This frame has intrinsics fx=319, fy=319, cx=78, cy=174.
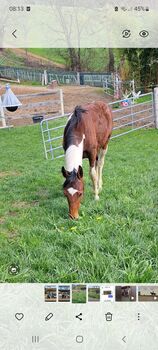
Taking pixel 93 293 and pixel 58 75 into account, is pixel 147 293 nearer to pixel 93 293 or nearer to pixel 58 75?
pixel 93 293

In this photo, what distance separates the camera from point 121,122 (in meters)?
2.59

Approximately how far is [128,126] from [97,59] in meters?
1.70

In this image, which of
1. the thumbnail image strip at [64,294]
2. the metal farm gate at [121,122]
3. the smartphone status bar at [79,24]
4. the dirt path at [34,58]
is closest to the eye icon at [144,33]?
the smartphone status bar at [79,24]

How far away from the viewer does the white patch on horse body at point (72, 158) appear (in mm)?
1070

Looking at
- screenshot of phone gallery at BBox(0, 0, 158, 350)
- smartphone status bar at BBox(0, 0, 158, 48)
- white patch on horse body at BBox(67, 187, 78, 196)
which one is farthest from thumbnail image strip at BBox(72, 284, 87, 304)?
smartphone status bar at BBox(0, 0, 158, 48)

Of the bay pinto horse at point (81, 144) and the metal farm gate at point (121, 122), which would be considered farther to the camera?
the metal farm gate at point (121, 122)

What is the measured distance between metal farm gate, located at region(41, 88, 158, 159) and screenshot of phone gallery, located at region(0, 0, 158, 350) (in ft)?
1.87

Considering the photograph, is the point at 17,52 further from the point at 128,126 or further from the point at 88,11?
the point at 128,126

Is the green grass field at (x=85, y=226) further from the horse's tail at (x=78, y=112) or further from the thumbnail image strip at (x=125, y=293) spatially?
the horse's tail at (x=78, y=112)

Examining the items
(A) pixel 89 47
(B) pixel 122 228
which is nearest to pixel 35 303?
(B) pixel 122 228

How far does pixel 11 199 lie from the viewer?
147 cm

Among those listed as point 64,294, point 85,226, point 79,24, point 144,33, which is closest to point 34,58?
point 79,24

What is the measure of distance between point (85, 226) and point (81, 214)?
11 centimetres

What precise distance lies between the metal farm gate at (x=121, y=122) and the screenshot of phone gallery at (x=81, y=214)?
569mm
